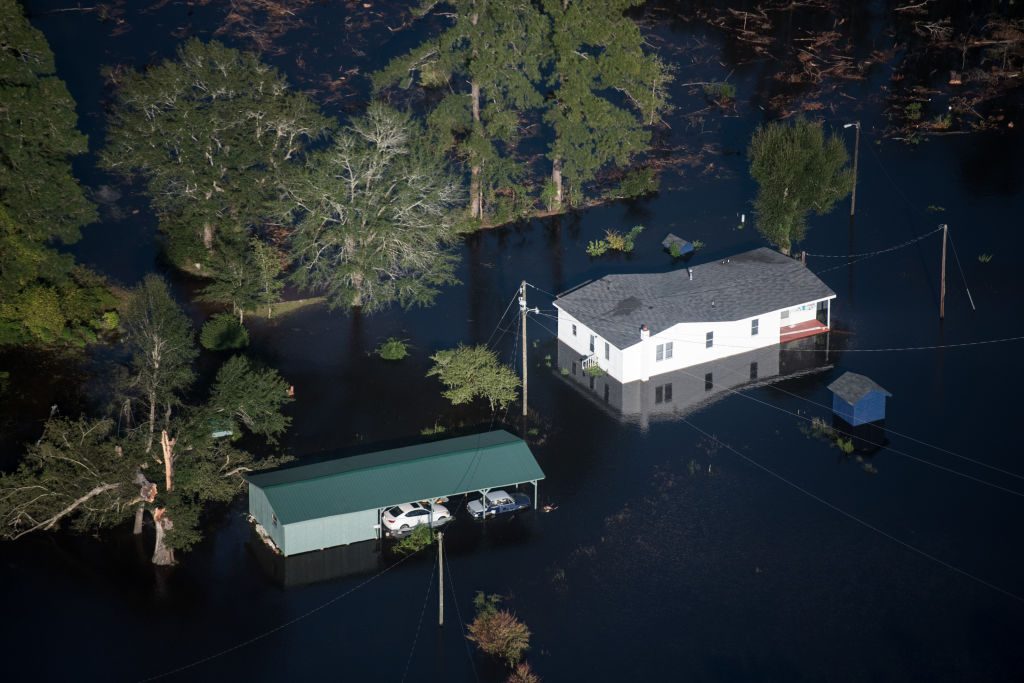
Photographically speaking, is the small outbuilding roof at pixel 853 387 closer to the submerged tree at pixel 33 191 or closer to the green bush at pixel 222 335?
the green bush at pixel 222 335

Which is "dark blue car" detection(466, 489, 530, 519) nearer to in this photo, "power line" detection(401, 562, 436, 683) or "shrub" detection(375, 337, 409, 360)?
"power line" detection(401, 562, 436, 683)

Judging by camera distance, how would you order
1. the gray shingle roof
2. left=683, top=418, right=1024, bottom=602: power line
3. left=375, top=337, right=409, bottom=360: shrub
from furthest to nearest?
left=375, top=337, right=409, bottom=360: shrub → the gray shingle roof → left=683, top=418, right=1024, bottom=602: power line

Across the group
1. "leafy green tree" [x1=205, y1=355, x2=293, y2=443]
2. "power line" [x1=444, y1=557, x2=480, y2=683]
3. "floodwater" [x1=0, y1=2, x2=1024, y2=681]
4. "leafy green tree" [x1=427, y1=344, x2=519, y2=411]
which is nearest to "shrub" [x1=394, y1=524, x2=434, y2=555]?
"floodwater" [x1=0, y1=2, x2=1024, y2=681]

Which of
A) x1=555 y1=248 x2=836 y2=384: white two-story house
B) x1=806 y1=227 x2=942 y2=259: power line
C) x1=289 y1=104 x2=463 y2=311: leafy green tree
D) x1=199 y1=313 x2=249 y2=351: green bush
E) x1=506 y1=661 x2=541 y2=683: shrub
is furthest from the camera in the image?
x1=806 y1=227 x2=942 y2=259: power line

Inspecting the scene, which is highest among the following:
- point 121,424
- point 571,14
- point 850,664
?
point 571,14

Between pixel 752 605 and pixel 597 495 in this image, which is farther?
pixel 597 495

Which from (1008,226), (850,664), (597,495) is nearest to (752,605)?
(850,664)

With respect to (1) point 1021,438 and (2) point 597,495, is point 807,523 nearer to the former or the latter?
(2) point 597,495
